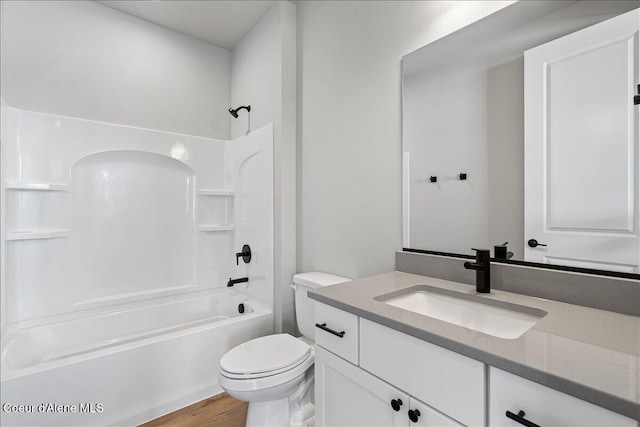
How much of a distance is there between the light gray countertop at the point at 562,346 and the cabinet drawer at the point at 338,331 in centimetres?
5

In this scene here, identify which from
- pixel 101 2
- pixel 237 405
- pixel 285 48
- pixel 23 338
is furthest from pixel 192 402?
pixel 101 2

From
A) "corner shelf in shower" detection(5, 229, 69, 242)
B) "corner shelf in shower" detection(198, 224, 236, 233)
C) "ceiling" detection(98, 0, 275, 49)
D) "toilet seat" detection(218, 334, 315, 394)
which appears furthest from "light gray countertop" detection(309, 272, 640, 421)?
"ceiling" detection(98, 0, 275, 49)

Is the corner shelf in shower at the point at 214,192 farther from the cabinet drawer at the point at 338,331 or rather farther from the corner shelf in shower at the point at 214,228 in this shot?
the cabinet drawer at the point at 338,331

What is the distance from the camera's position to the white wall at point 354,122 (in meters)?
1.60

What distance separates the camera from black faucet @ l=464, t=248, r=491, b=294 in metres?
1.16

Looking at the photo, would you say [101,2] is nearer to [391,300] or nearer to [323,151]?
[323,151]

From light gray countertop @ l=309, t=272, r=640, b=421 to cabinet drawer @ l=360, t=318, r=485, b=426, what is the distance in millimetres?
33

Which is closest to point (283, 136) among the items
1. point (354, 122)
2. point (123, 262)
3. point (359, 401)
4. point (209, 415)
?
point (354, 122)

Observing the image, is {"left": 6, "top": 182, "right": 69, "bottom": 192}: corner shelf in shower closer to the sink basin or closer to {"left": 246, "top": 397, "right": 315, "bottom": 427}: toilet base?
{"left": 246, "top": 397, "right": 315, "bottom": 427}: toilet base

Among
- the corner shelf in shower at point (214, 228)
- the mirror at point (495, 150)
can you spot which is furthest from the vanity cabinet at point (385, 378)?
the corner shelf in shower at point (214, 228)

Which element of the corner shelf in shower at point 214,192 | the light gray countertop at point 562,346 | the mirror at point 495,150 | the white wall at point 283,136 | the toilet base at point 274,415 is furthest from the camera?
the corner shelf in shower at point 214,192

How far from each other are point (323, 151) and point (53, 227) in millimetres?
2057

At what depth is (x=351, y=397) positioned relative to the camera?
107 cm

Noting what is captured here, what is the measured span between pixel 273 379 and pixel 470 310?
97 centimetres
